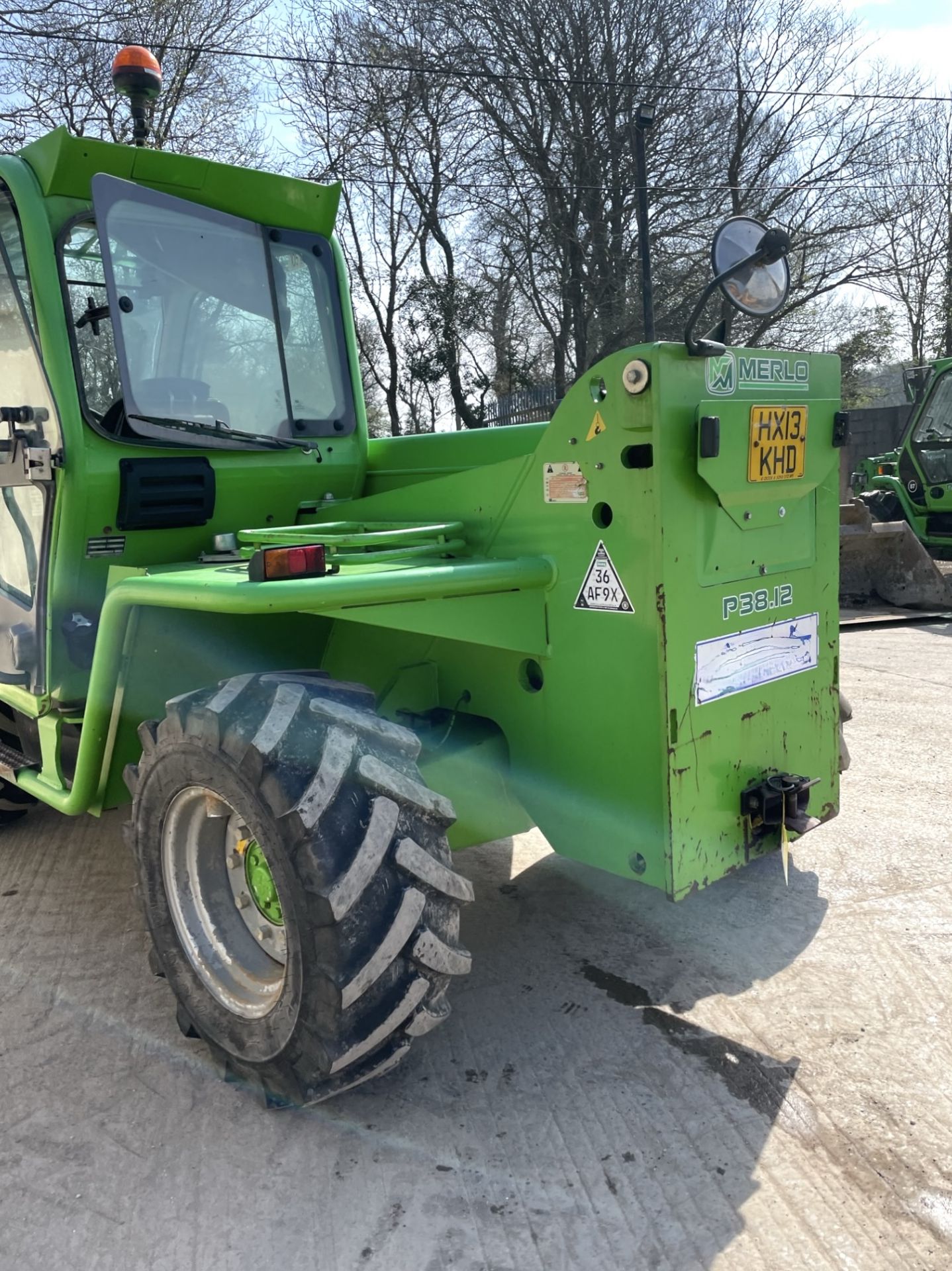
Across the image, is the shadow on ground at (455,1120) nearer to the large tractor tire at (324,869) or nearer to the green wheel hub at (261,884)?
the large tractor tire at (324,869)

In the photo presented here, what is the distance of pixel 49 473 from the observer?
3121mm

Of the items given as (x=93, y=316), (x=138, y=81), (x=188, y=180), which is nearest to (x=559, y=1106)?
(x=93, y=316)

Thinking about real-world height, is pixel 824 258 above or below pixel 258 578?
above

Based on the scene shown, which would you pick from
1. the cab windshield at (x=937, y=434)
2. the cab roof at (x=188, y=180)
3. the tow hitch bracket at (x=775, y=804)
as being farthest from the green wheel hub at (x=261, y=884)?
the cab windshield at (x=937, y=434)

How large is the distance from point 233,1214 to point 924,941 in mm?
2244

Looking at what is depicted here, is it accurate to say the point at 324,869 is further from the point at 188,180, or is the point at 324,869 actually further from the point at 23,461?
the point at 188,180

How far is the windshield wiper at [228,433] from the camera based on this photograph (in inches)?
124

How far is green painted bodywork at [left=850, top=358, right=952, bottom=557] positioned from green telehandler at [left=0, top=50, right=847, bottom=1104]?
8.65 m

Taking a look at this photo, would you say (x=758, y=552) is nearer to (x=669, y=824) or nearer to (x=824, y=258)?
(x=669, y=824)

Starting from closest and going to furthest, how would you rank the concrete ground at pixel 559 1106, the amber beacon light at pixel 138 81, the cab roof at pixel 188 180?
1. the concrete ground at pixel 559 1106
2. the cab roof at pixel 188 180
3. the amber beacon light at pixel 138 81

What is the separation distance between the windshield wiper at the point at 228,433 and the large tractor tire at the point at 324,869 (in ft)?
3.58

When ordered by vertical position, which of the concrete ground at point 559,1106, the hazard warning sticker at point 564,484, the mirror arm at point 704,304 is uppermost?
the mirror arm at point 704,304

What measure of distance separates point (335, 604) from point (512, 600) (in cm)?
57

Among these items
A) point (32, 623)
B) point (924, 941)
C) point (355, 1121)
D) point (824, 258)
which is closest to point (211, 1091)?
point (355, 1121)
